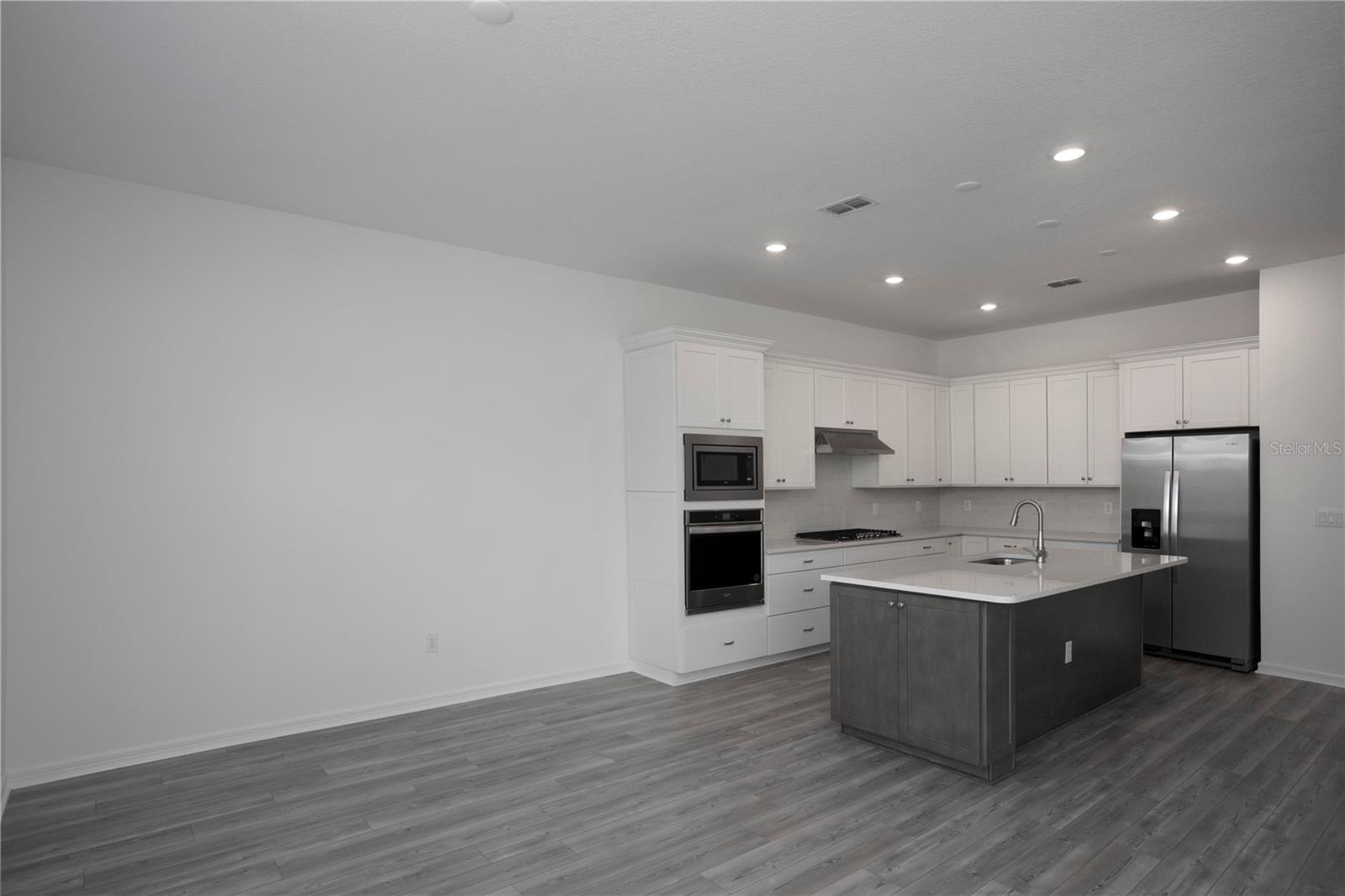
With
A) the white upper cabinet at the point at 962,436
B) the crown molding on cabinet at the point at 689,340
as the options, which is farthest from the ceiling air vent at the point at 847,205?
the white upper cabinet at the point at 962,436

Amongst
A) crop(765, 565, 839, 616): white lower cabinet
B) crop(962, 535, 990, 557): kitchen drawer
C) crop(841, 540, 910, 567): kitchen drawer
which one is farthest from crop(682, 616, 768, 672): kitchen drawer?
crop(962, 535, 990, 557): kitchen drawer

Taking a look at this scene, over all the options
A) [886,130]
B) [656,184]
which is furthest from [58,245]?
[886,130]

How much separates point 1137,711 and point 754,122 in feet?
13.3

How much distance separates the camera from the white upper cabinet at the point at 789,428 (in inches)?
241

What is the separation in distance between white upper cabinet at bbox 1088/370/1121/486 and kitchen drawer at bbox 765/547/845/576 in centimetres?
250

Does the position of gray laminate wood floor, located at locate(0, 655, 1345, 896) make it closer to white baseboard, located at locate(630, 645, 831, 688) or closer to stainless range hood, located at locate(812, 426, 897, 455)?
white baseboard, located at locate(630, 645, 831, 688)

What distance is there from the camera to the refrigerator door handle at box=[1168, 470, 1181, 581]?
5730 mm

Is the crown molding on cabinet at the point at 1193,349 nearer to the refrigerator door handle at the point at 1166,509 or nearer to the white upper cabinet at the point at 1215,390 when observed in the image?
the white upper cabinet at the point at 1215,390

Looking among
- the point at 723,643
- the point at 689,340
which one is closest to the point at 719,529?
the point at 723,643

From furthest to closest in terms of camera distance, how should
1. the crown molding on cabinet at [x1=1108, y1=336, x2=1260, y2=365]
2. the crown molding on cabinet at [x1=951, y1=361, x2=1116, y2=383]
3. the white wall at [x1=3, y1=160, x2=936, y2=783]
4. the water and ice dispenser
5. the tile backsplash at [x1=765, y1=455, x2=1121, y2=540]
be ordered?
the tile backsplash at [x1=765, y1=455, x2=1121, y2=540], the crown molding on cabinet at [x1=951, y1=361, x2=1116, y2=383], the water and ice dispenser, the crown molding on cabinet at [x1=1108, y1=336, x2=1260, y2=365], the white wall at [x1=3, y1=160, x2=936, y2=783]

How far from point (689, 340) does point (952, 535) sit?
361 cm

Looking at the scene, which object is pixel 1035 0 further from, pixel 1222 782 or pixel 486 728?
pixel 486 728

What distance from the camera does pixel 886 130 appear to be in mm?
3240

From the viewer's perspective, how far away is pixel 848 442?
21.9 feet
